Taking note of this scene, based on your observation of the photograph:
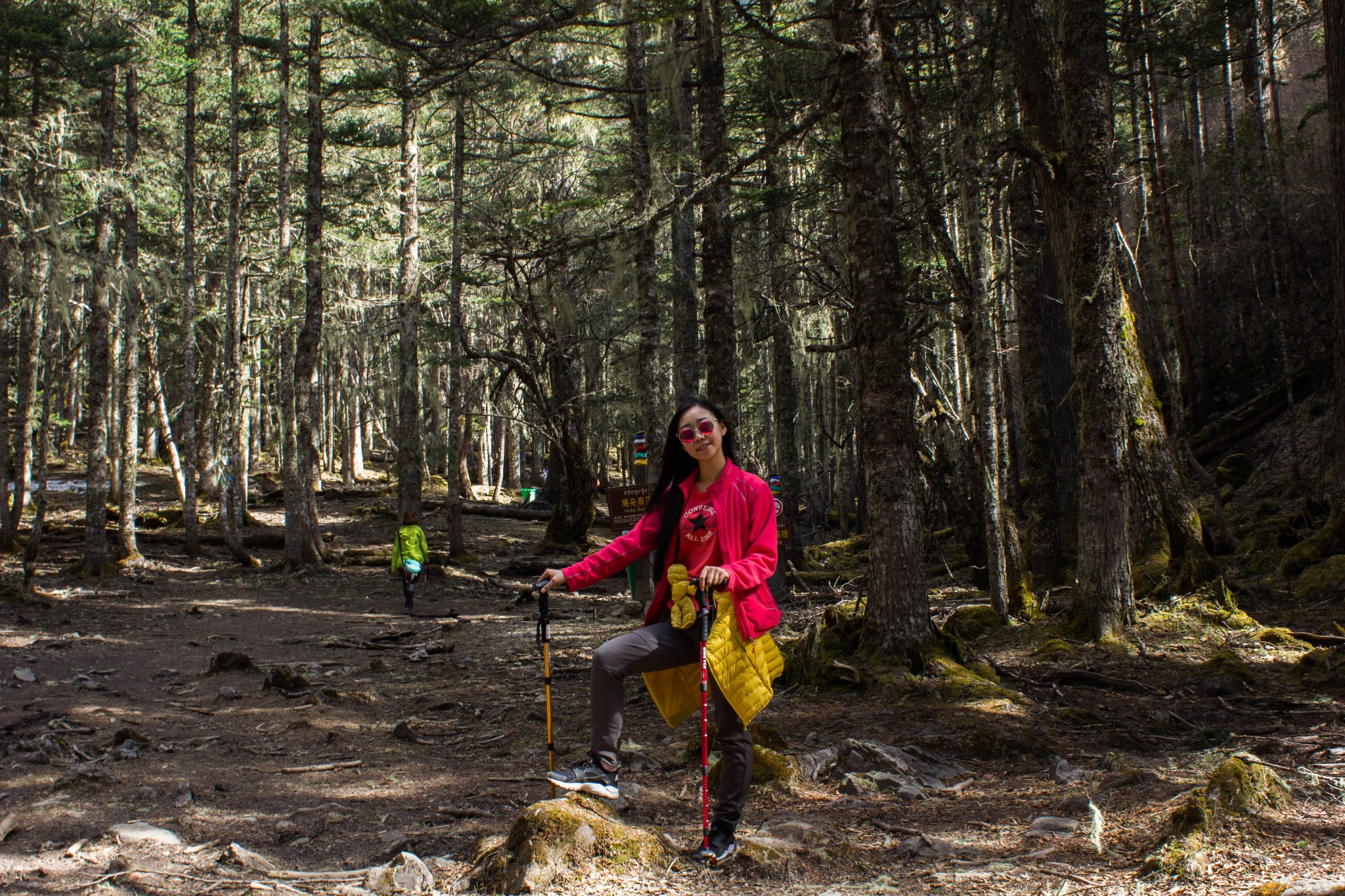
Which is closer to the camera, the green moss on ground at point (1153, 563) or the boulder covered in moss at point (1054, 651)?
the boulder covered in moss at point (1054, 651)

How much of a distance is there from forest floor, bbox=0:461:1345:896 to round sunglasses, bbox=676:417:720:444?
71.7 inches

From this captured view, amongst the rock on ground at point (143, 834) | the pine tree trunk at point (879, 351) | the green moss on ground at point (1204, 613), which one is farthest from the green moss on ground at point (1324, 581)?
the rock on ground at point (143, 834)

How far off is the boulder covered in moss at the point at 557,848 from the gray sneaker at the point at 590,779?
0.38 ft

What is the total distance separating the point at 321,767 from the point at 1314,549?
9.91m

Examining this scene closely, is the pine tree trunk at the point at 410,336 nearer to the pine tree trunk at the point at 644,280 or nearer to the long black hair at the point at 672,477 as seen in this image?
the pine tree trunk at the point at 644,280

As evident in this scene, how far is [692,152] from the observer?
13039 mm

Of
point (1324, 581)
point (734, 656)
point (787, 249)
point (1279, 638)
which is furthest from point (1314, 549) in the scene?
point (787, 249)

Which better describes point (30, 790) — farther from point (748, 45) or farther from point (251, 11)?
point (251, 11)

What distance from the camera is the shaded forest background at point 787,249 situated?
7.71 meters

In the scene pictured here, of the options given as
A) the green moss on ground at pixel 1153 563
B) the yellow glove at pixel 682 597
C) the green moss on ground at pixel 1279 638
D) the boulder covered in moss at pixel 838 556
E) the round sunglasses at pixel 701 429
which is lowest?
the boulder covered in moss at pixel 838 556

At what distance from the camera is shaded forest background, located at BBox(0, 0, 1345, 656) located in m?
7.71

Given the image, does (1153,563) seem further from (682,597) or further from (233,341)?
(233,341)

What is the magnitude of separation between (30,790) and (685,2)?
337 inches

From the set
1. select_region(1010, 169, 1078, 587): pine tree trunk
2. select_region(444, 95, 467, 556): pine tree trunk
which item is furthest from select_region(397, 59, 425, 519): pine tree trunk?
select_region(1010, 169, 1078, 587): pine tree trunk
